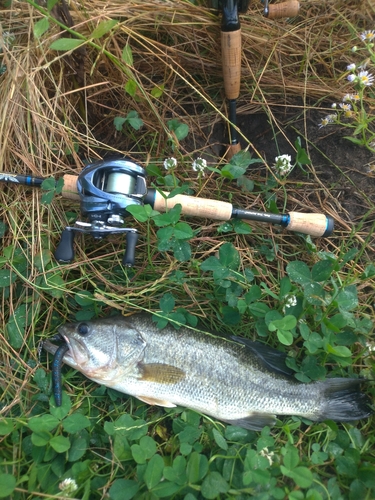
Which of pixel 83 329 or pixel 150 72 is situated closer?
pixel 83 329

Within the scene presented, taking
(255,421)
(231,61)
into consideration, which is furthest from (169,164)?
(255,421)

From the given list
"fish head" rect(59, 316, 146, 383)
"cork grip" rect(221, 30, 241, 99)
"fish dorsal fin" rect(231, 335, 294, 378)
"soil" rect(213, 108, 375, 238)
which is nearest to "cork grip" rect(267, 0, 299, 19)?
"cork grip" rect(221, 30, 241, 99)

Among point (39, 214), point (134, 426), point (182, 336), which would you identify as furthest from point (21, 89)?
point (134, 426)

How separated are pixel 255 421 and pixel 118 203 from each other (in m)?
1.58

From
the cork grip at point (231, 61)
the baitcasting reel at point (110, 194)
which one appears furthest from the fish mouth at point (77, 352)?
the cork grip at point (231, 61)

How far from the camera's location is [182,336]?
2520 mm

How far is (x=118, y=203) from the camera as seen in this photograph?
224cm

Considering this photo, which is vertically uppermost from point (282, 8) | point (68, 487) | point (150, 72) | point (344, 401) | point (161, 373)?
point (282, 8)

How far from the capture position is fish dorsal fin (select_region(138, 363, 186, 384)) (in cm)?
246

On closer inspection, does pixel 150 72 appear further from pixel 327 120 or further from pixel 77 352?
pixel 77 352

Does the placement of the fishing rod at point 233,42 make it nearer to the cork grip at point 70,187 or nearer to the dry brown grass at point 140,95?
the dry brown grass at point 140,95

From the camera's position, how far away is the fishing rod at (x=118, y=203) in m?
2.26

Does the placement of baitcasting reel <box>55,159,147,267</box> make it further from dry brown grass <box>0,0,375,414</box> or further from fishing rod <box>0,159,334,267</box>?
dry brown grass <box>0,0,375,414</box>

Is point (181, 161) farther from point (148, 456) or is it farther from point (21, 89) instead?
point (148, 456)
